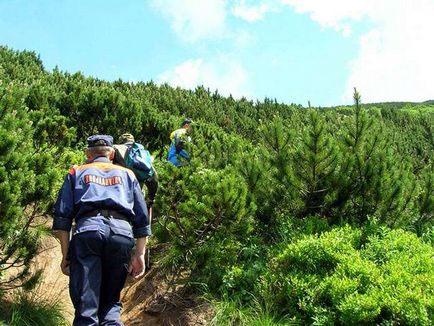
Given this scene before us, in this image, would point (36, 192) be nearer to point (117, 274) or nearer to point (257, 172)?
point (117, 274)

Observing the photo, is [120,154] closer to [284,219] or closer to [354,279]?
[284,219]

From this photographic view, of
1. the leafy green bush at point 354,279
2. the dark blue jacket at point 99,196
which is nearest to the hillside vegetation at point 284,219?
the leafy green bush at point 354,279

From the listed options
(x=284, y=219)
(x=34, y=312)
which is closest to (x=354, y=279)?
(x=284, y=219)

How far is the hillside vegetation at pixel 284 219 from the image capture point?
4621mm

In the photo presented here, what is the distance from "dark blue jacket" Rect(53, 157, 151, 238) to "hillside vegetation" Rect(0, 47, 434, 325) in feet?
1.91

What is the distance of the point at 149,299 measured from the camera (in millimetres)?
5926

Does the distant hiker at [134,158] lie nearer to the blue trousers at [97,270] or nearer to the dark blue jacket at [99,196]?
the dark blue jacket at [99,196]

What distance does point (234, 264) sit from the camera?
564 cm

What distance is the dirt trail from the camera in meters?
5.38

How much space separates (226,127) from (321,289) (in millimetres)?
12653

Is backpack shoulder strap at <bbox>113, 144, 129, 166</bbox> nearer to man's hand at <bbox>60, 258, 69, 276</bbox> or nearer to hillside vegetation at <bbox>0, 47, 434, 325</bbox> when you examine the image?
hillside vegetation at <bbox>0, 47, 434, 325</bbox>

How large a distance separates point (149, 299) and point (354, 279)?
249 centimetres

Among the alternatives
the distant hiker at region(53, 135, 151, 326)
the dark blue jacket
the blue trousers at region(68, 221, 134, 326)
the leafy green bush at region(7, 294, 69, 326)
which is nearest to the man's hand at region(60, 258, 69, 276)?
the distant hiker at region(53, 135, 151, 326)

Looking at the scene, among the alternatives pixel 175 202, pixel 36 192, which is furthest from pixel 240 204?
pixel 36 192
